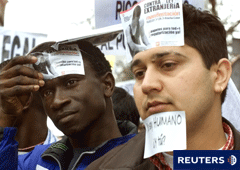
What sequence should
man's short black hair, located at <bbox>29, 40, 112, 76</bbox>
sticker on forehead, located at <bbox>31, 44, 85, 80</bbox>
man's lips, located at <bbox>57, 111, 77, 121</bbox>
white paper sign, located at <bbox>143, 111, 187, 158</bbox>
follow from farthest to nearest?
man's short black hair, located at <bbox>29, 40, 112, 76</bbox> < sticker on forehead, located at <bbox>31, 44, 85, 80</bbox> < man's lips, located at <bbox>57, 111, 77, 121</bbox> < white paper sign, located at <bbox>143, 111, 187, 158</bbox>

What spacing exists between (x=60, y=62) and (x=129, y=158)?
1096mm

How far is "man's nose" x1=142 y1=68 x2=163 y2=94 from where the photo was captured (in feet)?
6.92

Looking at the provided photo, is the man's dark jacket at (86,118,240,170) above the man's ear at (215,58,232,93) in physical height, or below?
below

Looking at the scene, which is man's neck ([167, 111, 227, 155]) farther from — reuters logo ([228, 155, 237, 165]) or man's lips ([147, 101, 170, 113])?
reuters logo ([228, 155, 237, 165])

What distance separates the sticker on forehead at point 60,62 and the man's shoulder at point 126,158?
845 mm

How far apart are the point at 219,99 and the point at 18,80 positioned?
4.92ft

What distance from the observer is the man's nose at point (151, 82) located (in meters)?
2.11

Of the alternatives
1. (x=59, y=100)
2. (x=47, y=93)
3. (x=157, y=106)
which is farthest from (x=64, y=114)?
(x=157, y=106)

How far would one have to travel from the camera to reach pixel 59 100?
299cm

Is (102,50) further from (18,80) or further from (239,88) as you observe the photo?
(239,88)

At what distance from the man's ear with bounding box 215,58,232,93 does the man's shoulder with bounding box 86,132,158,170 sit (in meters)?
0.55

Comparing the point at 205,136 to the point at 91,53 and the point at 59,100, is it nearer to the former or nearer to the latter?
the point at 59,100

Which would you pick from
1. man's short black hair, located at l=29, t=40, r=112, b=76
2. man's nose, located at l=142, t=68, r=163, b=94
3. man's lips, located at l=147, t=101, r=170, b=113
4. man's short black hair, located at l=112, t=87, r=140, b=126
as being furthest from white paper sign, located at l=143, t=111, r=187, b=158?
man's short black hair, located at l=112, t=87, r=140, b=126

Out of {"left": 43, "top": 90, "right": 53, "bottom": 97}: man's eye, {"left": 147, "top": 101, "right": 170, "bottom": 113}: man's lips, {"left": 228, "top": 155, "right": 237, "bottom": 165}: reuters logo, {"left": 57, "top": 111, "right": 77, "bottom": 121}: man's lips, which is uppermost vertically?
{"left": 43, "top": 90, "right": 53, "bottom": 97}: man's eye
